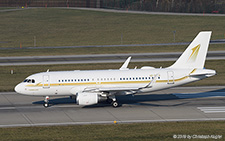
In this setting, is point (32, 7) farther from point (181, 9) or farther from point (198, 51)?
point (198, 51)

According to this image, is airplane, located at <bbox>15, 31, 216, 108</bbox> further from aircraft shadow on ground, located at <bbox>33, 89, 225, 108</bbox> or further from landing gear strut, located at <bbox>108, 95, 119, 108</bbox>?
aircraft shadow on ground, located at <bbox>33, 89, 225, 108</bbox>

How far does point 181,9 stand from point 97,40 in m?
51.1

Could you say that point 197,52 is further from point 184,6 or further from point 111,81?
point 184,6

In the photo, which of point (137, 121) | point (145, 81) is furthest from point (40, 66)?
point (137, 121)

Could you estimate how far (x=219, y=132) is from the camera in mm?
30172

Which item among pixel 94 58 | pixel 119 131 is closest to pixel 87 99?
pixel 119 131

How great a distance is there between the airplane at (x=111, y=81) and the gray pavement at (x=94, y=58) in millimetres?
24653

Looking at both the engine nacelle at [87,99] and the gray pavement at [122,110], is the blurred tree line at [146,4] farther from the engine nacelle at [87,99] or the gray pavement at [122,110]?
the engine nacelle at [87,99]

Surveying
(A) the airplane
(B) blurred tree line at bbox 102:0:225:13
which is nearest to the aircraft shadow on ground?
(A) the airplane

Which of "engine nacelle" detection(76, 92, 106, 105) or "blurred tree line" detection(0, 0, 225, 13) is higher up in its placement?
"blurred tree line" detection(0, 0, 225, 13)

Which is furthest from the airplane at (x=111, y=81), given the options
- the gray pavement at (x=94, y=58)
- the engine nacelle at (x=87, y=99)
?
the gray pavement at (x=94, y=58)

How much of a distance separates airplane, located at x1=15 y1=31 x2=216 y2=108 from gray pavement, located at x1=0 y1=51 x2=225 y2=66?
24.7m

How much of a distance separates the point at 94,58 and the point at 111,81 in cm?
2961

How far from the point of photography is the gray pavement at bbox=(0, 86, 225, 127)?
3500cm
